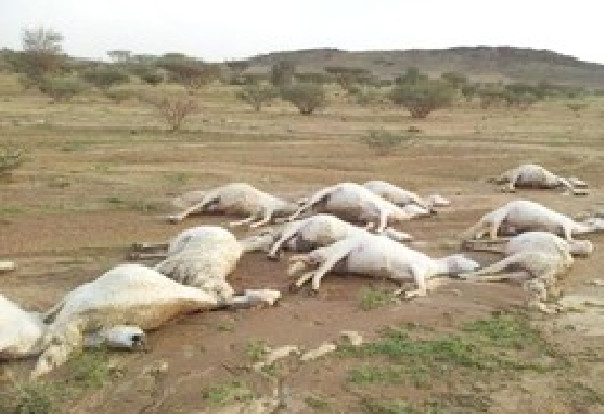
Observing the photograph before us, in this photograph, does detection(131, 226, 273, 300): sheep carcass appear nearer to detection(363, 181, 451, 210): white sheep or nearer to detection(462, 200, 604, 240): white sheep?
detection(462, 200, 604, 240): white sheep

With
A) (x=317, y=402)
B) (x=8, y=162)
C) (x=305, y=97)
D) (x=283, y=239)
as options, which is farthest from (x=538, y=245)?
(x=305, y=97)

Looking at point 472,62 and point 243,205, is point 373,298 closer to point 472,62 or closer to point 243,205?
point 243,205

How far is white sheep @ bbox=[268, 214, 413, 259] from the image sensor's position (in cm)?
760

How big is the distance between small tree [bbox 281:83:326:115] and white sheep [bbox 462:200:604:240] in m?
20.2

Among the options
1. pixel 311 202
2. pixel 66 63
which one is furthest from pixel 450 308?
pixel 66 63

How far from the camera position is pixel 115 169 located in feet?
44.1

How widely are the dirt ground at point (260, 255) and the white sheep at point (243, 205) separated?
257 mm

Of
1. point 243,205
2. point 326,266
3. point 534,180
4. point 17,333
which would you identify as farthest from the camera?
point 534,180

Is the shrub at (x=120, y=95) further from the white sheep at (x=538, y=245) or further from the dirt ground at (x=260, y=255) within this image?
the white sheep at (x=538, y=245)

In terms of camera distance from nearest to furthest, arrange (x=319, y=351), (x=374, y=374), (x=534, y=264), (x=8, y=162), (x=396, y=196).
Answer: (x=374, y=374) < (x=319, y=351) < (x=534, y=264) < (x=396, y=196) < (x=8, y=162)

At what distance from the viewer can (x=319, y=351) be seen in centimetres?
541

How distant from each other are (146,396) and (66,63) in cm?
4208

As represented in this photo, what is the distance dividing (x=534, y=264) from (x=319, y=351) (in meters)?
2.58

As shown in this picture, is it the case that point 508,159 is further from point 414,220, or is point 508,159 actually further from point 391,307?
point 391,307
